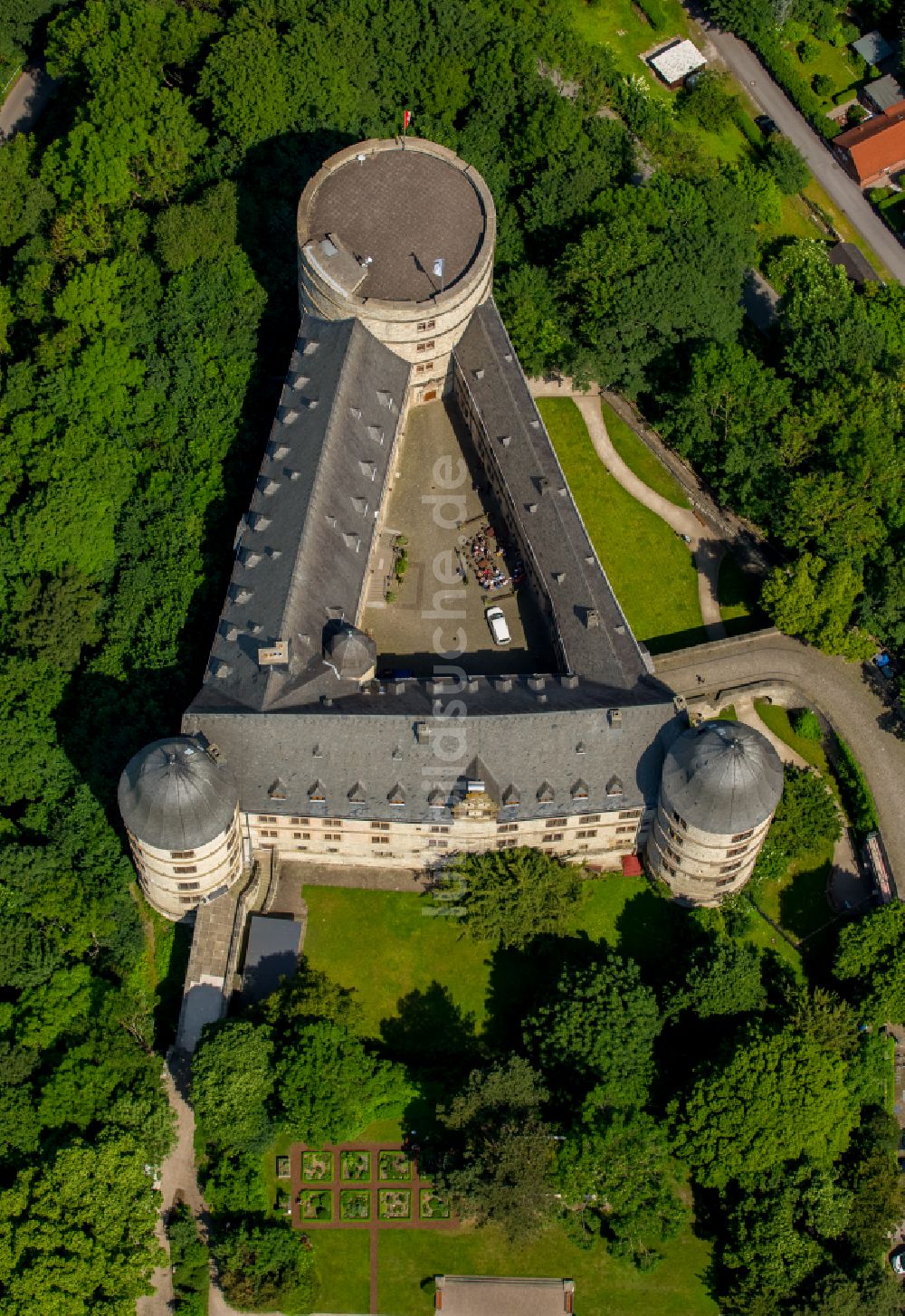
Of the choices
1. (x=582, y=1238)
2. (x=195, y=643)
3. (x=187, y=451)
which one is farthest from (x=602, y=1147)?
(x=187, y=451)

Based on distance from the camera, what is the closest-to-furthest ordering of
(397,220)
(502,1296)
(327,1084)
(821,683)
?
(327,1084), (502,1296), (821,683), (397,220)

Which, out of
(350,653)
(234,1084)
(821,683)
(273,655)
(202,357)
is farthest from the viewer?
(202,357)

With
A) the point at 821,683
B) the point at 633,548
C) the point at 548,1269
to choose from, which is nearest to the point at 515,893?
the point at 548,1269

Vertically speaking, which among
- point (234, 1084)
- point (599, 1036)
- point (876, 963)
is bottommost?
point (234, 1084)

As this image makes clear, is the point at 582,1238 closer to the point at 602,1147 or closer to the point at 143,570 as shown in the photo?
the point at 602,1147

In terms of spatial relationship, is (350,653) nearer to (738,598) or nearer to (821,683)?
(738,598)

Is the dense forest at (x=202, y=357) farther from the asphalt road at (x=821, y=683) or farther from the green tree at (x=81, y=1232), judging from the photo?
the asphalt road at (x=821, y=683)

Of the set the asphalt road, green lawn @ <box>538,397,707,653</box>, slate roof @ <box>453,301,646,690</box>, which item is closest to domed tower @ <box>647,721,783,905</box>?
slate roof @ <box>453,301,646,690</box>
